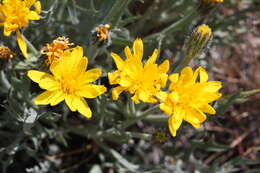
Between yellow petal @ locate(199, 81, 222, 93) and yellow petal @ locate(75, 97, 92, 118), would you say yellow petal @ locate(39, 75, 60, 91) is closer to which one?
yellow petal @ locate(75, 97, 92, 118)

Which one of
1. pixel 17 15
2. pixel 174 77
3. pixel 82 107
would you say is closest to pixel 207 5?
pixel 174 77

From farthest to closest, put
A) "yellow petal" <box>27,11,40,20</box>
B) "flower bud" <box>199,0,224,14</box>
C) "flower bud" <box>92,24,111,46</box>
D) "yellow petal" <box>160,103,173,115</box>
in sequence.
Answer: "flower bud" <box>199,0,224,14</box> → "flower bud" <box>92,24,111,46</box> → "yellow petal" <box>27,11,40,20</box> → "yellow petal" <box>160,103,173,115</box>

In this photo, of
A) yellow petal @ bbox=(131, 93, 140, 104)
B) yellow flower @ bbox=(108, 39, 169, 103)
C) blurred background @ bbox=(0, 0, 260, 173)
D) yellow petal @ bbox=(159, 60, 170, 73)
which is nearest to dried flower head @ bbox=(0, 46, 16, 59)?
blurred background @ bbox=(0, 0, 260, 173)

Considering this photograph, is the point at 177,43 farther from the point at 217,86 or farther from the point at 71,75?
the point at 71,75

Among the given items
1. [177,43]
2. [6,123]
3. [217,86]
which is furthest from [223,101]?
[6,123]

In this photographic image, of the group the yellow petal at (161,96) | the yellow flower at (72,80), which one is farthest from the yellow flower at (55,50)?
the yellow petal at (161,96)

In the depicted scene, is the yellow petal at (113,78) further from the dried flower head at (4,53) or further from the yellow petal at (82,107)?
the dried flower head at (4,53)
